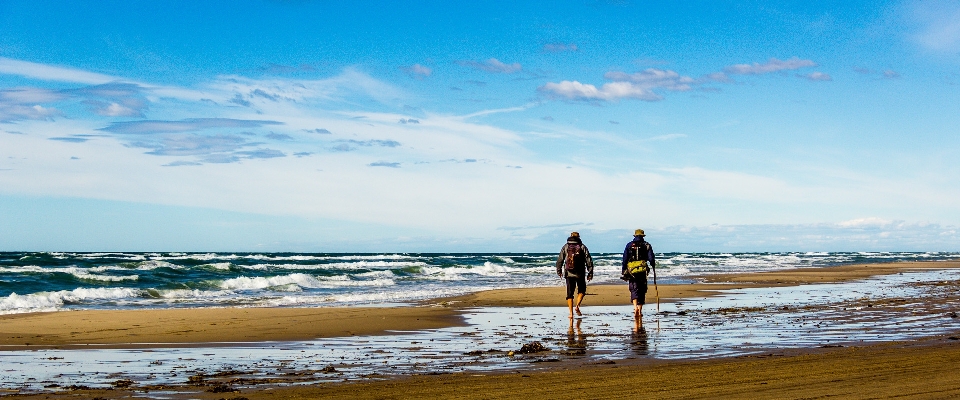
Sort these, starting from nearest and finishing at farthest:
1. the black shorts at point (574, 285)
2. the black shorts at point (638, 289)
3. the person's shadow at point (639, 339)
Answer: the person's shadow at point (639, 339), the black shorts at point (638, 289), the black shorts at point (574, 285)

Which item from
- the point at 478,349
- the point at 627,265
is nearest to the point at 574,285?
the point at 627,265

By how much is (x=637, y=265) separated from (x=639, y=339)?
3.45 meters

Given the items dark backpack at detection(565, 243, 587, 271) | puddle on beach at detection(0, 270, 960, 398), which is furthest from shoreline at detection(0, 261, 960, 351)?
dark backpack at detection(565, 243, 587, 271)

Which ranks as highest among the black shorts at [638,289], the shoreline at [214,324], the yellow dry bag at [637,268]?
the yellow dry bag at [637,268]

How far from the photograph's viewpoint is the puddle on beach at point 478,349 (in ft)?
27.1

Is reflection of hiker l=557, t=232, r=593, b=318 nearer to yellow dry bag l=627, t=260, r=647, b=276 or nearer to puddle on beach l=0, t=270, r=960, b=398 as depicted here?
puddle on beach l=0, t=270, r=960, b=398

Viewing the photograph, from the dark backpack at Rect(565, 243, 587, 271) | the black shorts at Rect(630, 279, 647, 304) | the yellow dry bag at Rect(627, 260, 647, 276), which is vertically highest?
the dark backpack at Rect(565, 243, 587, 271)

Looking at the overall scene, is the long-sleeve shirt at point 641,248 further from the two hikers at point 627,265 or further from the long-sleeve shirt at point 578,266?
the long-sleeve shirt at point 578,266

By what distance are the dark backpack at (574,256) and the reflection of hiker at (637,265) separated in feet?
2.91

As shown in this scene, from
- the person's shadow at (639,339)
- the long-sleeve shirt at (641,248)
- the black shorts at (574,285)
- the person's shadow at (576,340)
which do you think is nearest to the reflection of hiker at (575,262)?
the black shorts at (574,285)

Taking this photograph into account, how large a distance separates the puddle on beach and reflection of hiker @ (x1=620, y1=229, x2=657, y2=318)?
0.55m

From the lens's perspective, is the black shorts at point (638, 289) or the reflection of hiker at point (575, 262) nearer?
the black shorts at point (638, 289)

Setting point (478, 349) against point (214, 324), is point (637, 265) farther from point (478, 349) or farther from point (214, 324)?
point (214, 324)

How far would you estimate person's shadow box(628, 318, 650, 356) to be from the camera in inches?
392
